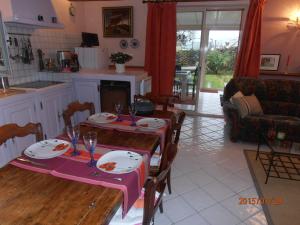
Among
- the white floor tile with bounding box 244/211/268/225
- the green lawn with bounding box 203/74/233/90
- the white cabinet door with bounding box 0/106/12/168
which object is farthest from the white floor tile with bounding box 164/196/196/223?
the green lawn with bounding box 203/74/233/90

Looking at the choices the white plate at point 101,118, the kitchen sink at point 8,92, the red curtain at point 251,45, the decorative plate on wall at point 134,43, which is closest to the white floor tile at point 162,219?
the white plate at point 101,118

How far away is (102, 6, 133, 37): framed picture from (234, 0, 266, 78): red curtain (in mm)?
2058

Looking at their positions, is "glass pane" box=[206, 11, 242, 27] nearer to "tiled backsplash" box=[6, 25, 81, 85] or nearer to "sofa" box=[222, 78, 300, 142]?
"sofa" box=[222, 78, 300, 142]

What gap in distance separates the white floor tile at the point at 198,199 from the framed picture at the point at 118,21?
3166mm

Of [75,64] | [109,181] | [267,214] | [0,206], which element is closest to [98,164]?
[109,181]

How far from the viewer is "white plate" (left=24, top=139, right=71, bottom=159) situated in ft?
4.30

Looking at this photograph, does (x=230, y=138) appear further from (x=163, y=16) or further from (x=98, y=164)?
(x=98, y=164)

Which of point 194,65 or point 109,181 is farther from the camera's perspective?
point 194,65

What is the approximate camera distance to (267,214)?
6.26ft

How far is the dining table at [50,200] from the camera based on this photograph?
871mm

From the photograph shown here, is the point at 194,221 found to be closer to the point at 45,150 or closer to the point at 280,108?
the point at 45,150

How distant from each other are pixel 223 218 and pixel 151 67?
2942mm

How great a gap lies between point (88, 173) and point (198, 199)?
1325mm

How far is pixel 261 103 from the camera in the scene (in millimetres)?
3648
